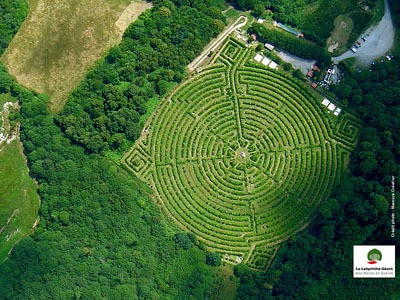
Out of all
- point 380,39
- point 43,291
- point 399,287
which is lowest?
point 43,291

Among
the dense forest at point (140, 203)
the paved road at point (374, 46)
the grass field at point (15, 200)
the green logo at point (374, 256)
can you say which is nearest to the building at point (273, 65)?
the paved road at point (374, 46)

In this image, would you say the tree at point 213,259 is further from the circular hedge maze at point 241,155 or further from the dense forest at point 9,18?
the dense forest at point 9,18

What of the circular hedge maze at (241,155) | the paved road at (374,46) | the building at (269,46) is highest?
the paved road at (374,46)

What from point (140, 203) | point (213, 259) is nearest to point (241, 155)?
point (213, 259)

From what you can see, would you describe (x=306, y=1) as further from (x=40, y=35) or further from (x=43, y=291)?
(x=43, y=291)

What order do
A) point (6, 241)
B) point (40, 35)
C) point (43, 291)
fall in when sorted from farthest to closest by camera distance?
1. point (40, 35)
2. point (6, 241)
3. point (43, 291)

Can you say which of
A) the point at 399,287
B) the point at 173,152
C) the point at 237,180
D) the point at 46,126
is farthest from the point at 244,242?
the point at 46,126
